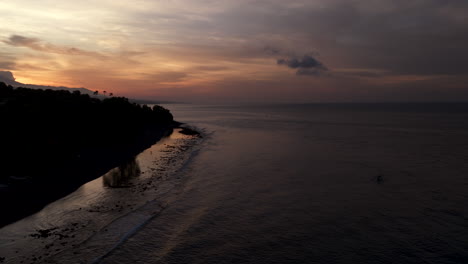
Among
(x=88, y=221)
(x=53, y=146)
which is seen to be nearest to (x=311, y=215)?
(x=88, y=221)

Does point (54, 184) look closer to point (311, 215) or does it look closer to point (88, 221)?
point (88, 221)

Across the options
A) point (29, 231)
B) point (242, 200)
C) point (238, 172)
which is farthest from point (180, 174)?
point (29, 231)

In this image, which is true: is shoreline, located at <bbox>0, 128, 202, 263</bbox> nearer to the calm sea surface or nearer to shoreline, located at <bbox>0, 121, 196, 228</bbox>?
shoreline, located at <bbox>0, 121, 196, 228</bbox>

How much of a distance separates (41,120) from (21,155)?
15.5 m

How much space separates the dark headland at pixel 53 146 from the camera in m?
28.0

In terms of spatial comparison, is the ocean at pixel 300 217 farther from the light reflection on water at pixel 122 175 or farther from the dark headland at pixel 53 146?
the dark headland at pixel 53 146

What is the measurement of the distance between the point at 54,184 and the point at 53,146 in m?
11.8

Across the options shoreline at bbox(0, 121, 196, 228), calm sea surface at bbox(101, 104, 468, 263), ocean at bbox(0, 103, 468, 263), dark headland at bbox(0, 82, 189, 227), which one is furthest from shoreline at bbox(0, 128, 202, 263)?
dark headland at bbox(0, 82, 189, 227)

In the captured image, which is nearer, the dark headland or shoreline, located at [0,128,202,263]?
shoreline, located at [0,128,202,263]

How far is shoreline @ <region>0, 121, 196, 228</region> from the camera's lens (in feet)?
78.3

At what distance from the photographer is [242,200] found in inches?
1142

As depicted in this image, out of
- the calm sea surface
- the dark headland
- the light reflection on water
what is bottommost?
the calm sea surface

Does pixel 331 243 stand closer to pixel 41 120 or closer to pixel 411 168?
pixel 411 168

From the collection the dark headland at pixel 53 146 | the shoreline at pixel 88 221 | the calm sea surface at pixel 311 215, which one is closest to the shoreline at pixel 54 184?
the dark headland at pixel 53 146
